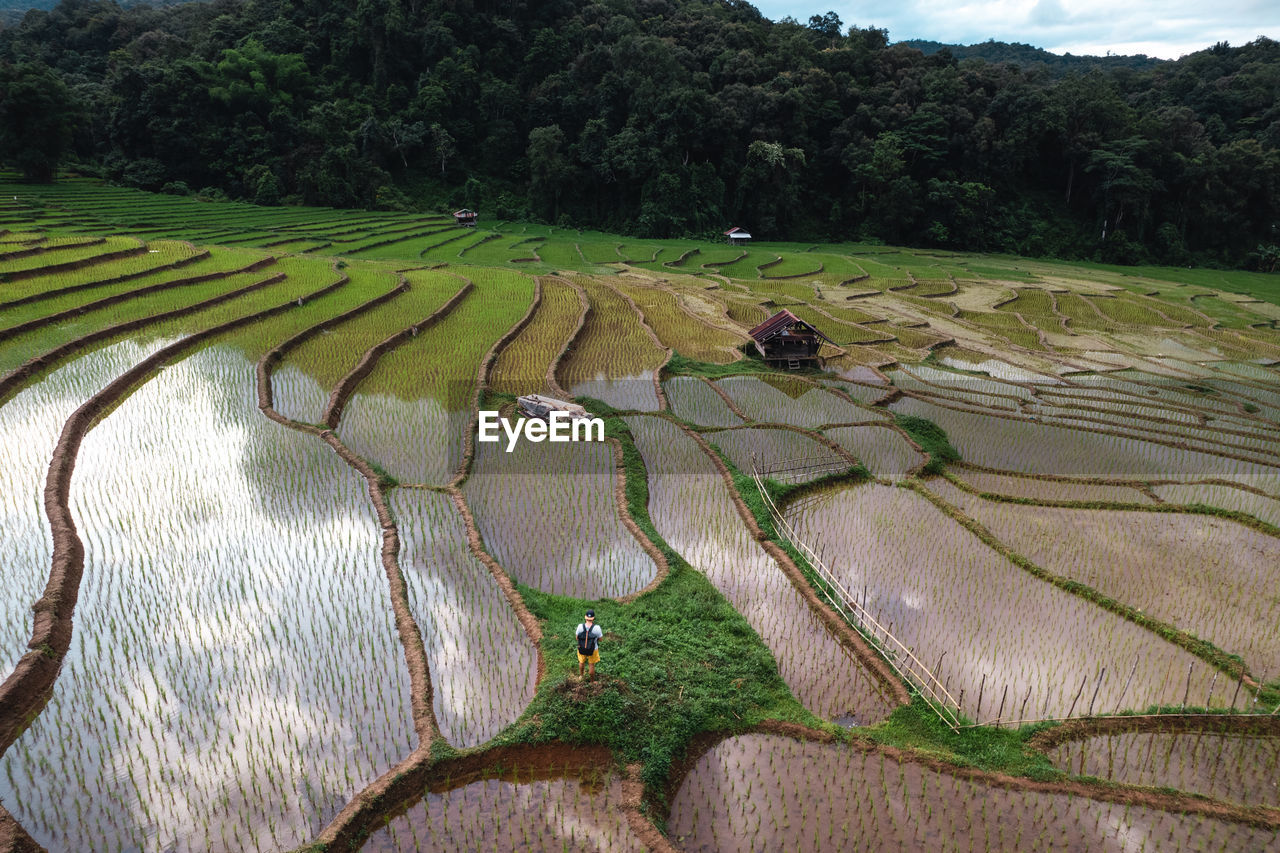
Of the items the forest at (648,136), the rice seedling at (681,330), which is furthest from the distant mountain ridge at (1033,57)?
the rice seedling at (681,330)

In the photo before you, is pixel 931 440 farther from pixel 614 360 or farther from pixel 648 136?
pixel 648 136

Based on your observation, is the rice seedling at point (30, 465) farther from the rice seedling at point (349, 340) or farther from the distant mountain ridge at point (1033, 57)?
the distant mountain ridge at point (1033, 57)

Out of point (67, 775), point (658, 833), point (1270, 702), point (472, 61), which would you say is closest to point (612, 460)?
point (658, 833)

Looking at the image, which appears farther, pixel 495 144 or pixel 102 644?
pixel 495 144

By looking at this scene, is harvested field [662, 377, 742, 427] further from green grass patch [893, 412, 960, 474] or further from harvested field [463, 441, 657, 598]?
green grass patch [893, 412, 960, 474]

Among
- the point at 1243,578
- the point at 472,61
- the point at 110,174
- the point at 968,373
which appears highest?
the point at 472,61

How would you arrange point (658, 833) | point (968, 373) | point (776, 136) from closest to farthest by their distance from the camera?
point (658, 833) → point (968, 373) → point (776, 136)

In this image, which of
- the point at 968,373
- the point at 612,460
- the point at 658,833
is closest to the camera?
the point at 658,833

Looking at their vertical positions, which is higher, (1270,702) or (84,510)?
(84,510)

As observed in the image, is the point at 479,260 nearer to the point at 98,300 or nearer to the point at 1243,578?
the point at 98,300
